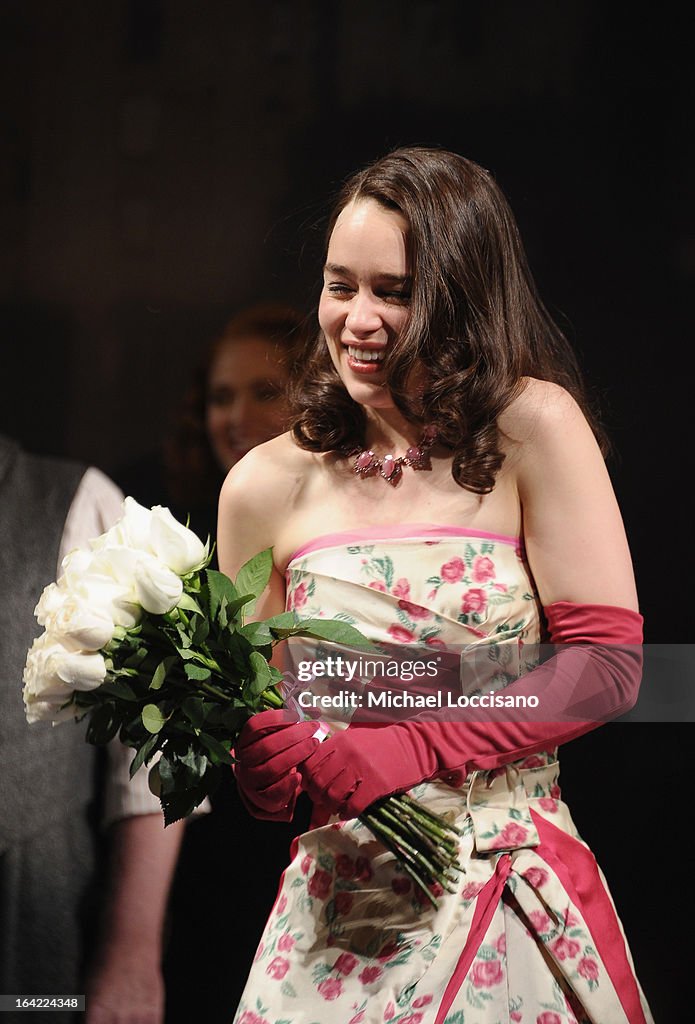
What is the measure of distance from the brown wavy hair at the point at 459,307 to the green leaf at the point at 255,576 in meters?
0.27

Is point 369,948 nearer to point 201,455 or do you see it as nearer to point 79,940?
point 79,940

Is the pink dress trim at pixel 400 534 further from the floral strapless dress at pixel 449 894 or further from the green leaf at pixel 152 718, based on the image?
the green leaf at pixel 152 718

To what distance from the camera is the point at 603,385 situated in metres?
1.91

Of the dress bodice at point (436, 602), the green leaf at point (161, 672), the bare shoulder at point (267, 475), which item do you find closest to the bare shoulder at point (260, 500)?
the bare shoulder at point (267, 475)

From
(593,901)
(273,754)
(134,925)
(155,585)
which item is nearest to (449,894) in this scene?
(593,901)

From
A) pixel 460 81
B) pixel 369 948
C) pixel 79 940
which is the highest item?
pixel 460 81

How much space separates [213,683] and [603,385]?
0.78 m

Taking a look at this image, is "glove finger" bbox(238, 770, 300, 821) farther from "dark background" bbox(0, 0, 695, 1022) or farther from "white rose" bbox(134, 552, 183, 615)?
"dark background" bbox(0, 0, 695, 1022)

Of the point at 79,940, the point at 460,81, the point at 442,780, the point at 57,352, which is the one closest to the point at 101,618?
the point at 442,780

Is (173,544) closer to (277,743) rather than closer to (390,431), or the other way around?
(277,743)

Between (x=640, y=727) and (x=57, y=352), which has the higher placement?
(x=57, y=352)

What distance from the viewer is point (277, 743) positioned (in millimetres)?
1501

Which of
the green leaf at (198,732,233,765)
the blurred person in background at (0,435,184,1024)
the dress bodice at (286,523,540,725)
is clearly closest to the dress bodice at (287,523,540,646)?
the dress bodice at (286,523,540,725)

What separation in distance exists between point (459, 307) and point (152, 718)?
0.66 meters
